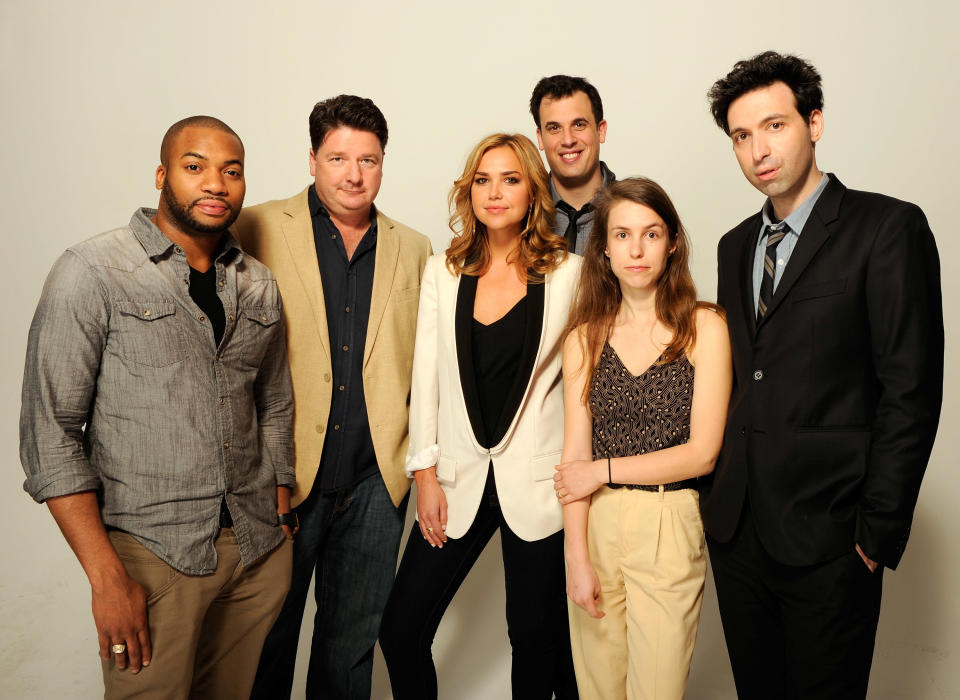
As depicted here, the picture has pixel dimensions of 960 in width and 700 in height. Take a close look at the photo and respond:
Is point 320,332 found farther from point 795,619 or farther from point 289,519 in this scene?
point 795,619

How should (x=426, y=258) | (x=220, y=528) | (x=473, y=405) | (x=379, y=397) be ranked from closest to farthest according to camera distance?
(x=220, y=528), (x=473, y=405), (x=379, y=397), (x=426, y=258)

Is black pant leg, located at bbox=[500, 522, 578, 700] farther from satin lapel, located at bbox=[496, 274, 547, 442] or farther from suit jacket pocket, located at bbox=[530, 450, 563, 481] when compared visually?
satin lapel, located at bbox=[496, 274, 547, 442]

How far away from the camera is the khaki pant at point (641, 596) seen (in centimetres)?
220

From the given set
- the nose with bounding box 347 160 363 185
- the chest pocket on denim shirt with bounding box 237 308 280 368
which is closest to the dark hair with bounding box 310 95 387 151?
the nose with bounding box 347 160 363 185

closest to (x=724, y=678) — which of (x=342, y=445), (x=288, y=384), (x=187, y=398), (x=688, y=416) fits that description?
(x=688, y=416)

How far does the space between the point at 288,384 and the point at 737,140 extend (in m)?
1.59

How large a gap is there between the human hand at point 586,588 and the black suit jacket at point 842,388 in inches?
16.3

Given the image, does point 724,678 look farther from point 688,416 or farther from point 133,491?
point 133,491

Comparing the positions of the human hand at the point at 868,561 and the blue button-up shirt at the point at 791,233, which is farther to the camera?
the blue button-up shirt at the point at 791,233

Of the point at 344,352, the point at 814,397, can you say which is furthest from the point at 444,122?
the point at 814,397

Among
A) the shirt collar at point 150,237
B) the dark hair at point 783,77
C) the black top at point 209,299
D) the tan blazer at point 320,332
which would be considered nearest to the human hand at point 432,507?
the tan blazer at point 320,332

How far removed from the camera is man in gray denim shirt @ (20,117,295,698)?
75.9 inches

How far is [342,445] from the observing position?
8.89 feet

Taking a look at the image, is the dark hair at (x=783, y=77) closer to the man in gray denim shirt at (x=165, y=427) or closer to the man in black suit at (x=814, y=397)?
the man in black suit at (x=814, y=397)
